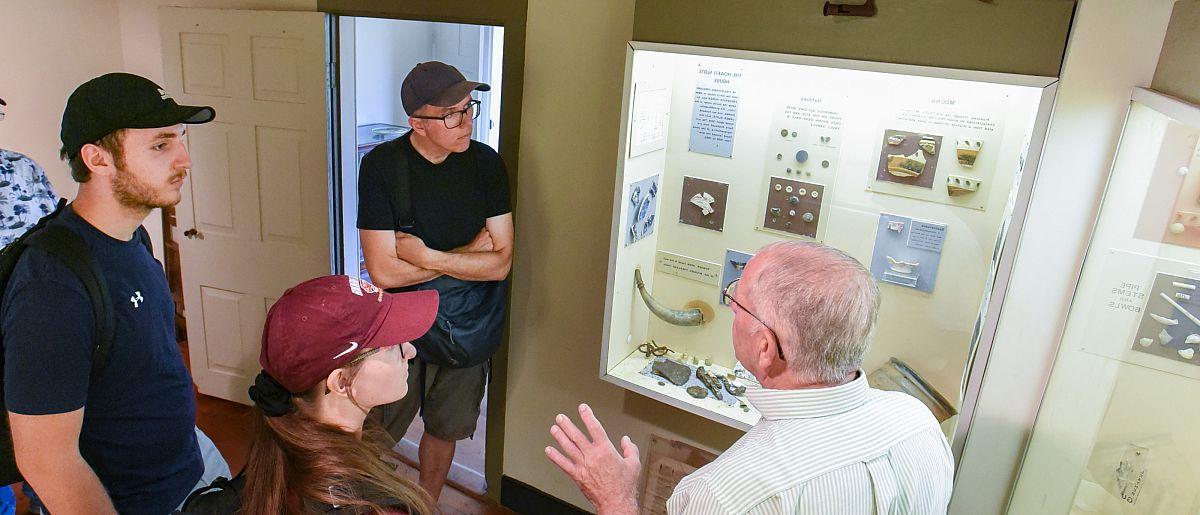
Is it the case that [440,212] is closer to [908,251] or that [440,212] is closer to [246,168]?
[246,168]

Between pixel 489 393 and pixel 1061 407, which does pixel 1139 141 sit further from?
pixel 489 393

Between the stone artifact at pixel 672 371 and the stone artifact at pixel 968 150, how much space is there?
4.16 feet

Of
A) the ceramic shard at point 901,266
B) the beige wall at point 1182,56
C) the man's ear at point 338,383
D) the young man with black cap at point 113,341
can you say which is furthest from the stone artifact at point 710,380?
the young man with black cap at point 113,341

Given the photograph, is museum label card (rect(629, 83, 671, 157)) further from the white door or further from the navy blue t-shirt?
the white door

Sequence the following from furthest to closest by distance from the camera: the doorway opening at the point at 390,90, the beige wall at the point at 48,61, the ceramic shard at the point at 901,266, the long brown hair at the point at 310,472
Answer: the beige wall at the point at 48,61 → the doorway opening at the point at 390,90 → the ceramic shard at the point at 901,266 → the long brown hair at the point at 310,472

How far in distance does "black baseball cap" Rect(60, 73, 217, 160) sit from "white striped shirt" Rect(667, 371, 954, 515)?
69.8 inches

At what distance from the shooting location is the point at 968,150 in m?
2.22

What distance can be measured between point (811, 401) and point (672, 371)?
1.30 meters

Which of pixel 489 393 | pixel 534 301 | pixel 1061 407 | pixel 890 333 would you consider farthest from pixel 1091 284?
pixel 489 393

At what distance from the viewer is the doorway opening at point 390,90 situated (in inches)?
147

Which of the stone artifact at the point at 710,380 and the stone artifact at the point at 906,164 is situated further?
the stone artifact at the point at 710,380

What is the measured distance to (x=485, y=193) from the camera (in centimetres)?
301

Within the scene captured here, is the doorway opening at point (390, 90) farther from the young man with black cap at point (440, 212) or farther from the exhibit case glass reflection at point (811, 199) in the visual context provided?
the exhibit case glass reflection at point (811, 199)

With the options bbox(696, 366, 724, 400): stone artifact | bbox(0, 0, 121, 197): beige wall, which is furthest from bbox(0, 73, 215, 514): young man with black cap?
bbox(0, 0, 121, 197): beige wall
